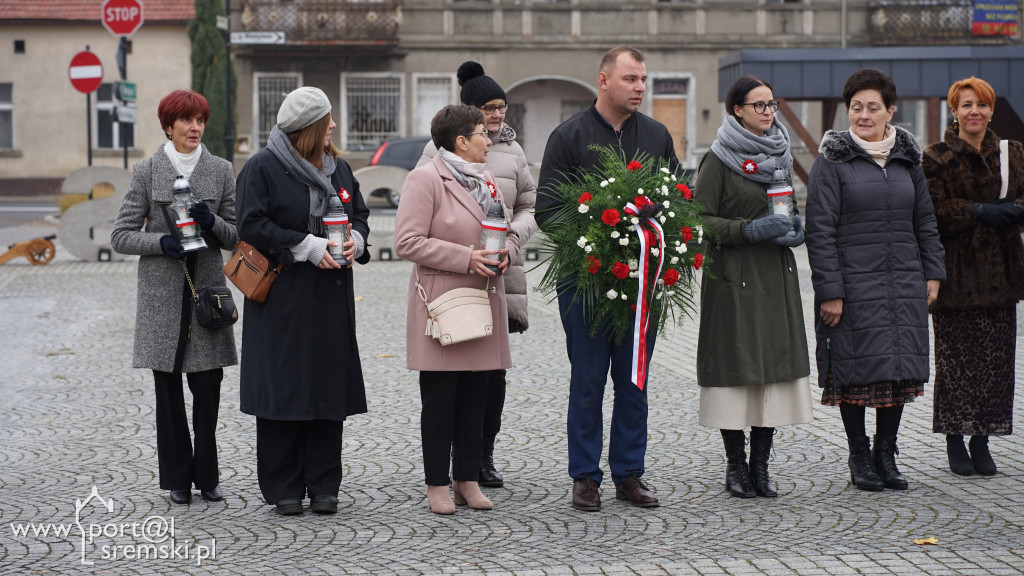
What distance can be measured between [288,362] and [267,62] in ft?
110

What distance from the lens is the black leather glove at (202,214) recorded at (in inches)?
236

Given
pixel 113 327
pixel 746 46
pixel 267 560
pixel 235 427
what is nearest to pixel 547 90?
pixel 746 46

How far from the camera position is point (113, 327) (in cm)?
1238

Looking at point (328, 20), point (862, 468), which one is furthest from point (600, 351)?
point (328, 20)

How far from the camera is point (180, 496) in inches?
239

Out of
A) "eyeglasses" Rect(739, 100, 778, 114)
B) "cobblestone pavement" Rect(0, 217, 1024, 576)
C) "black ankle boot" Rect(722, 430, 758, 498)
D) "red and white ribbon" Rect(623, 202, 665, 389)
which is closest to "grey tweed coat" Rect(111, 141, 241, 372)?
"cobblestone pavement" Rect(0, 217, 1024, 576)

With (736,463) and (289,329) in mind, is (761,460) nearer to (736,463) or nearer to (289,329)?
(736,463)

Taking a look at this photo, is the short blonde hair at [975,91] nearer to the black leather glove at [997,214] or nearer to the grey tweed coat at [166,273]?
the black leather glove at [997,214]

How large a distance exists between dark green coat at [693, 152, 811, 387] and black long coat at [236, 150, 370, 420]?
5.69 ft

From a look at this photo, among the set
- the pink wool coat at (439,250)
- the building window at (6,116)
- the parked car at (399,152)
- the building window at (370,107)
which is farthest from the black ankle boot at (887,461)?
the building window at (6,116)

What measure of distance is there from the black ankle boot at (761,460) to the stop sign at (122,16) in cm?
1608

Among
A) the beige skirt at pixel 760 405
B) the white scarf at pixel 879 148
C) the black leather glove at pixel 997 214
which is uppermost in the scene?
the white scarf at pixel 879 148

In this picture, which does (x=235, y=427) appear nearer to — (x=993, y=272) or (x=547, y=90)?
(x=993, y=272)

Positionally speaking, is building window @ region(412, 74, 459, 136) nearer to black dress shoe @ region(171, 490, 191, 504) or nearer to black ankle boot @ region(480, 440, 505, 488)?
→ black ankle boot @ region(480, 440, 505, 488)
